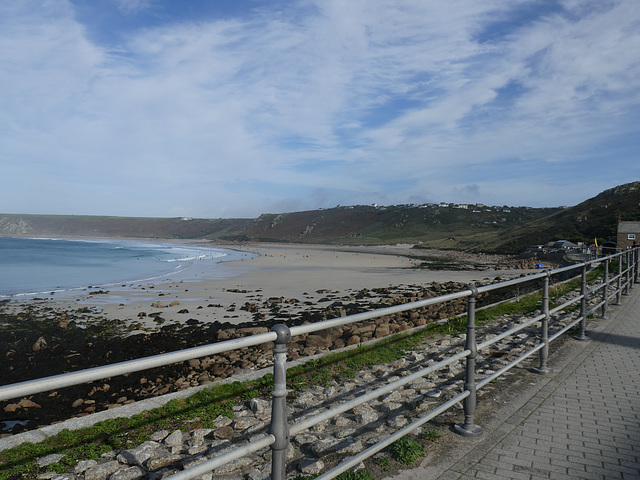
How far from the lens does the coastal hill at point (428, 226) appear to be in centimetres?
5828

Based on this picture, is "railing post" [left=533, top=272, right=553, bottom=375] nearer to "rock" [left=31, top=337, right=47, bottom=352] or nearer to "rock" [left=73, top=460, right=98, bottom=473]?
"rock" [left=73, top=460, right=98, bottom=473]

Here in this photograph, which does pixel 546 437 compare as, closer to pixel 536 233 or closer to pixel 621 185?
pixel 536 233

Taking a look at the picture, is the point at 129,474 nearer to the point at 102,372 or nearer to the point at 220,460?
the point at 220,460

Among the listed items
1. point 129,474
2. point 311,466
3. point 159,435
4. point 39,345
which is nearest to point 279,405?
point 311,466

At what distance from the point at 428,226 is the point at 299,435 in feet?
349

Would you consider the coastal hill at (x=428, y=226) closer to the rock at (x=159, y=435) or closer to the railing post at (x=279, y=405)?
the rock at (x=159, y=435)

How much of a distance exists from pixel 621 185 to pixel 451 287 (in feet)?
245

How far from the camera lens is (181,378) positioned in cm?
784

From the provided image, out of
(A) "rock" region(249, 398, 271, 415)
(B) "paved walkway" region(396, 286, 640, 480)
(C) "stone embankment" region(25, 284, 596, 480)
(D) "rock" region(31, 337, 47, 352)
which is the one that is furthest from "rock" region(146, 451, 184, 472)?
(D) "rock" region(31, 337, 47, 352)

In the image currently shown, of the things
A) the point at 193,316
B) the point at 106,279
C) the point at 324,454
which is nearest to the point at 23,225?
the point at 106,279

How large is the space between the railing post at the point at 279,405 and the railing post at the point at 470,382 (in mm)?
2132

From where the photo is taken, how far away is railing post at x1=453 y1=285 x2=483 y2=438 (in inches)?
149

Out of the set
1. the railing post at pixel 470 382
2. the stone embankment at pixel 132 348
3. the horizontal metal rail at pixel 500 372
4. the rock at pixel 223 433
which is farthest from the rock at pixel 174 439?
the stone embankment at pixel 132 348

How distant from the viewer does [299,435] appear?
13.5 ft
